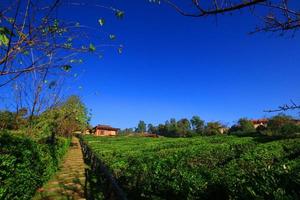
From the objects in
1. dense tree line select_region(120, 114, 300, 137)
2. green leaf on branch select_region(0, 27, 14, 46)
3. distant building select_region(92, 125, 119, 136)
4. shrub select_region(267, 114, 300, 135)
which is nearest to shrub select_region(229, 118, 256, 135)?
dense tree line select_region(120, 114, 300, 137)

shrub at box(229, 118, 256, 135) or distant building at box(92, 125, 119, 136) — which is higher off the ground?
distant building at box(92, 125, 119, 136)

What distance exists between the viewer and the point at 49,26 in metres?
4.21

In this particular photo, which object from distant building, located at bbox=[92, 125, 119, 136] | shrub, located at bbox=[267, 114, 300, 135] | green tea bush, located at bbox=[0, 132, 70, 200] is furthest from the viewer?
distant building, located at bbox=[92, 125, 119, 136]

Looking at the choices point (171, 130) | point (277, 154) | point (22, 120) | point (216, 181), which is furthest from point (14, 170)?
point (171, 130)

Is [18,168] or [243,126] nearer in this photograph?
[18,168]

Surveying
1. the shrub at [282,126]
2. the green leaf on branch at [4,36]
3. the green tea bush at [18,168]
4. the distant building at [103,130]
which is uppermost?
the distant building at [103,130]

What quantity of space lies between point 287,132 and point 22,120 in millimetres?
51687

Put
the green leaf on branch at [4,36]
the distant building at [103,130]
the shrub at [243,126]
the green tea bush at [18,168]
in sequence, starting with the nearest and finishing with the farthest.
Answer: the green leaf on branch at [4,36] → the green tea bush at [18,168] → the shrub at [243,126] → the distant building at [103,130]

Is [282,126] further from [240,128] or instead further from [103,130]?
[103,130]

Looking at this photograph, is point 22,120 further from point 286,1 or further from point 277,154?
point 277,154

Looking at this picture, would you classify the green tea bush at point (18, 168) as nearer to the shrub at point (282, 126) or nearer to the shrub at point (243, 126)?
the shrub at point (282, 126)

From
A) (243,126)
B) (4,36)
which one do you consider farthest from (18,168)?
(243,126)

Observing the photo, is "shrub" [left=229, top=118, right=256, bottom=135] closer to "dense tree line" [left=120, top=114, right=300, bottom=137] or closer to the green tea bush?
"dense tree line" [left=120, top=114, right=300, bottom=137]

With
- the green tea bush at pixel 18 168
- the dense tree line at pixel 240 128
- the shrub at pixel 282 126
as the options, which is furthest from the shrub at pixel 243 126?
the green tea bush at pixel 18 168
